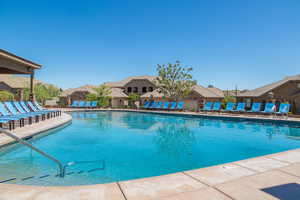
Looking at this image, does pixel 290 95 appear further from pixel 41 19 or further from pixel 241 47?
pixel 41 19

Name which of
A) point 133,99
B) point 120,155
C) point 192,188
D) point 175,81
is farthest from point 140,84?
point 192,188

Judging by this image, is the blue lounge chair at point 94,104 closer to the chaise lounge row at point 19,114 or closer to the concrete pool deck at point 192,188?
the chaise lounge row at point 19,114

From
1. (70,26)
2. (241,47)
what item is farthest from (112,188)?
(241,47)

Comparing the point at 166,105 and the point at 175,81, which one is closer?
the point at 166,105

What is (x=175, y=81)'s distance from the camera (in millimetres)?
27453

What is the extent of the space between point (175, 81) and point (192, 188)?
2510 cm

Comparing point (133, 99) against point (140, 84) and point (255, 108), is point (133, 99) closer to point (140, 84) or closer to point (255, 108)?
point (140, 84)

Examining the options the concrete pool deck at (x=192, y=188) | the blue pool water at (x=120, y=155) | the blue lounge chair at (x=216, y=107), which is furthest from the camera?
the blue lounge chair at (x=216, y=107)

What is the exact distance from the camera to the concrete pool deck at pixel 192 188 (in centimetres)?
257

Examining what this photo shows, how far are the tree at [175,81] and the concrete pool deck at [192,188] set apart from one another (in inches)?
913

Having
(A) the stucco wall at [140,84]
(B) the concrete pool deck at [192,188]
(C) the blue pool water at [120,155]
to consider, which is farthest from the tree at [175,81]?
(B) the concrete pool deck at [192,188]

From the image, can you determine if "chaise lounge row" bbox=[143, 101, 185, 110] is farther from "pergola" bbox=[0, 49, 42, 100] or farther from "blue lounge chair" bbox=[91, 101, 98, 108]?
"pergola" bbox=[0, 49, 42, 100]

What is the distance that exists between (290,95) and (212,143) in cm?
1675

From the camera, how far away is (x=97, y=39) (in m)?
22.9
